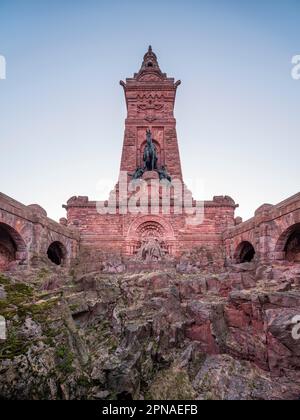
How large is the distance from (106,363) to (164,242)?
11873mm

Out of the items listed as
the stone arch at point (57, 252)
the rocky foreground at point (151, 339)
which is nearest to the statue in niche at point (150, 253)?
the rocky foreground at point (151, 339)

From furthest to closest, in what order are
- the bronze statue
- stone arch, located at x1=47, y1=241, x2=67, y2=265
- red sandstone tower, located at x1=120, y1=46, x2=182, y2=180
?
1. red sandstone tower, located at x1=120, y1=46, x2=182, y2=180
2. the bronze statue
3. stone arch, located at x1=47, y1=241, x2=67, y2=265

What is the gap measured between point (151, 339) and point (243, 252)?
10.7 metres

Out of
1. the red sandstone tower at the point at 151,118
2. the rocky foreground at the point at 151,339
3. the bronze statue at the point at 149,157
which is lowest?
the rocky foreground at the point at 151,339

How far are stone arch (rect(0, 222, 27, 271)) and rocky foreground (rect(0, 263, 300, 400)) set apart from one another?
1602 mm

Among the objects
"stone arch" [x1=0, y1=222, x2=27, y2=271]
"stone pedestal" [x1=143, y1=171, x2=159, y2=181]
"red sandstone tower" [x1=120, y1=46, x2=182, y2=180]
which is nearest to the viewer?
"stone arch" [x1=0, y1=222, x2=27, y2=271]

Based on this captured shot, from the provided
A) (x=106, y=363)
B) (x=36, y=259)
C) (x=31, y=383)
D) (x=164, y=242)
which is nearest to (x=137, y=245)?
(x=164, y=242)

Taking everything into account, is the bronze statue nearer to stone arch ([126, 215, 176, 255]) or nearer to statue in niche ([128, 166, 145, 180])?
statue in niche ([128, 166, 145, 180])

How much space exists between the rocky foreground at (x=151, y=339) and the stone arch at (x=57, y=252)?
17.3 ft

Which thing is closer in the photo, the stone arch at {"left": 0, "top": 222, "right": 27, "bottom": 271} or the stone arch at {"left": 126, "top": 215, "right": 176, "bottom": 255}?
the stone arch at {"left": 0, "top": 222, "right": 27, "bottom": 271}

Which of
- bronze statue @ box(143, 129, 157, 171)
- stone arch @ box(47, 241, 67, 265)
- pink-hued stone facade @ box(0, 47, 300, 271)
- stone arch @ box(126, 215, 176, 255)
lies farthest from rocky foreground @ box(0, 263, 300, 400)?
bronze statue @ box(143, 129, 157, 171)

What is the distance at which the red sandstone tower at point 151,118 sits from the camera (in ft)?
80.5

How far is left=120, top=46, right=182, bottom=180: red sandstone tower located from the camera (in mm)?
24531

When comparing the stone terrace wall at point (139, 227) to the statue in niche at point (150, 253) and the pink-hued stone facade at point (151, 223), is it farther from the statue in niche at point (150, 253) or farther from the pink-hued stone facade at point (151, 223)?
the statue in niche at point (150, 253)
